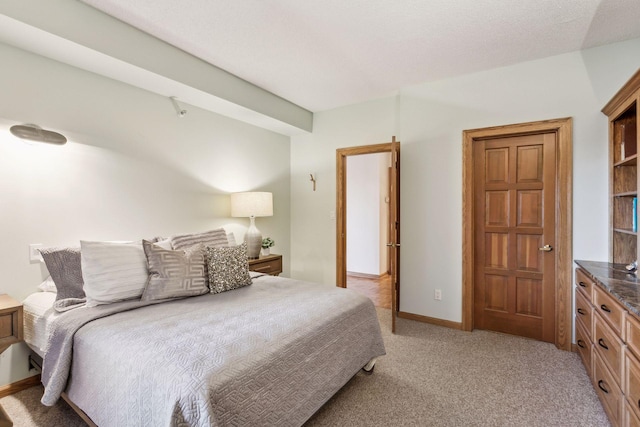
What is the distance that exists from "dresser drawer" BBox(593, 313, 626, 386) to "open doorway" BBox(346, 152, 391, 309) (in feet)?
12.3

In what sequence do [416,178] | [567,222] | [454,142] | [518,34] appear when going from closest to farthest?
1. [518,34]
2. [567,222]
3. [454,142]
4. [416,178]

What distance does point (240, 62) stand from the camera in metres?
2.96

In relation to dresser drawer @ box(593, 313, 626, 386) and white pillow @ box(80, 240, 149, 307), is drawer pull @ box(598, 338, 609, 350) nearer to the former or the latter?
dresser drawer @ box(593, 313, 626, 386)

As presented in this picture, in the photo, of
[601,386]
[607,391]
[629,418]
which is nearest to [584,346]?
[601,386]

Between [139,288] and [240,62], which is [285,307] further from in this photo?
[240,62]

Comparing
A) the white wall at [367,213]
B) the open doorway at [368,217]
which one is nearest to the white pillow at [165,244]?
the open doorway at [368,217]

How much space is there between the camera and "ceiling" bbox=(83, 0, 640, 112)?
2156 mm

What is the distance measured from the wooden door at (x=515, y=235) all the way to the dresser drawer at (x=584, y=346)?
0.37 meters

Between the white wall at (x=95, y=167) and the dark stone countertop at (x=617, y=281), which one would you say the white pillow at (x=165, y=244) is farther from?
the dark stone countertop at (x=617, y=281)

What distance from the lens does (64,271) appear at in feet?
7.04

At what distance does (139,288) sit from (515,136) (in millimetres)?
3483

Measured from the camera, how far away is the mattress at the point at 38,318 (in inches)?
76.3

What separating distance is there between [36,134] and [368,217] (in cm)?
489

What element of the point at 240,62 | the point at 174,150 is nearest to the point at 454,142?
the point at 240,62
